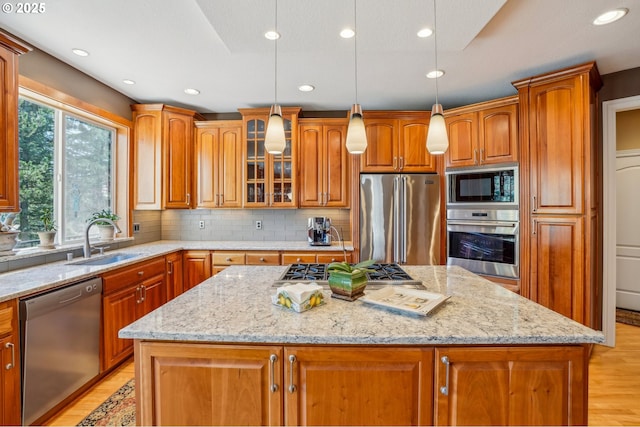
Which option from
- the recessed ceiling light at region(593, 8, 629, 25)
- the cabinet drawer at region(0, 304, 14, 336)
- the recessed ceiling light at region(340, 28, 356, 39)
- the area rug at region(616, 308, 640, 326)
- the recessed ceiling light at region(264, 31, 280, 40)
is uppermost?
the recessed ceiling light at region(593, 8, 629, 25)

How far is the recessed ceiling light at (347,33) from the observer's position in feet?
6.63

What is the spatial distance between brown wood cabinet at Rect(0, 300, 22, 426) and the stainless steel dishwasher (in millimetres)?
39

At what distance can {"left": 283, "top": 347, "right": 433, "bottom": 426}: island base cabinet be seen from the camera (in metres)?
1.13

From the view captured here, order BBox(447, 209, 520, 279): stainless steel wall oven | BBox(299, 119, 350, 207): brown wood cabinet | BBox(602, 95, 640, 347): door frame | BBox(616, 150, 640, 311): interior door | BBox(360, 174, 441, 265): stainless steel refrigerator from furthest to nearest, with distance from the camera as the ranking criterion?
BBox(616, 150, 640, 311): interior door → BBox(299, 119, 350, 207): brown wood cabinet → BBox(360, 174, 441, 265): stainless steel refrigerator → BBox(447, 209, 520, 279): stainless steel wall oven → BBox(602, 95, 640, 347): door frame

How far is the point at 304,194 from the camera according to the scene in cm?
364

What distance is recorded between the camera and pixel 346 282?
1.47 metres

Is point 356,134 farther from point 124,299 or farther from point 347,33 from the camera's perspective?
point 124,299

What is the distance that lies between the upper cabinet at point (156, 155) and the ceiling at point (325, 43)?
0.27 m

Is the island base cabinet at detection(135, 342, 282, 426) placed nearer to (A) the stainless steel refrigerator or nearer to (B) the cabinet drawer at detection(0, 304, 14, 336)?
(B) the cabinet drawer at detection(0, 304, 14, 336)

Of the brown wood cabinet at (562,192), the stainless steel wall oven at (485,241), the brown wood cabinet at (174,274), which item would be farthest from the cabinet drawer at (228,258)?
the brown wood cabinet at (562,192)

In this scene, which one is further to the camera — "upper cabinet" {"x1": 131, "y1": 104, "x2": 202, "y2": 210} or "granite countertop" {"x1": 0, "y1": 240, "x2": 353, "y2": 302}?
"upper cabinet" {"x1": 131, "y1": 104, "x2": 202, "y2": 210}

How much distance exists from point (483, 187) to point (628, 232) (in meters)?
2.37

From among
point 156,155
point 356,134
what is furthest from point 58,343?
point 356,134

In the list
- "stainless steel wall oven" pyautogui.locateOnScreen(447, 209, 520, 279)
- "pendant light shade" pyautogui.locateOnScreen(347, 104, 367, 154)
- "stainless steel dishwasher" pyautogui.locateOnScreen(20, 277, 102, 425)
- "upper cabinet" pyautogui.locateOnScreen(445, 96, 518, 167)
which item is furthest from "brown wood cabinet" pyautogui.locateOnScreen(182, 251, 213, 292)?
"upper cabinet" pyautogui.locateOnScreen(445, 96, 518, 167)
